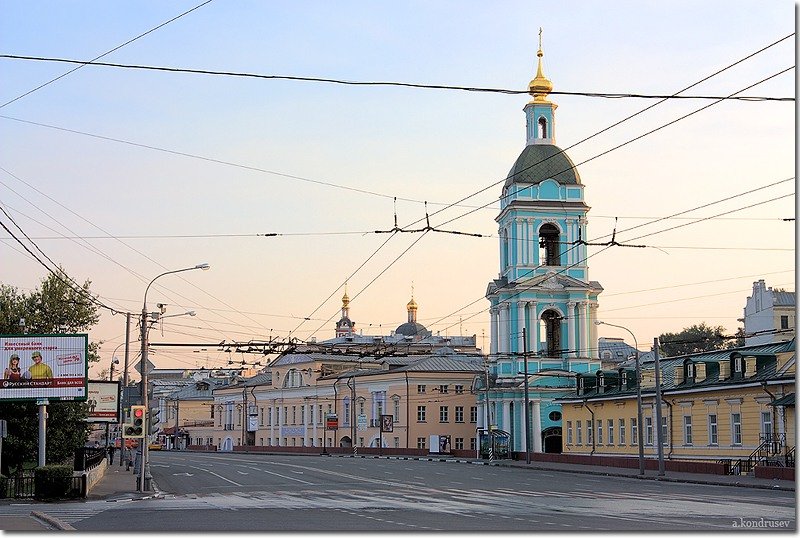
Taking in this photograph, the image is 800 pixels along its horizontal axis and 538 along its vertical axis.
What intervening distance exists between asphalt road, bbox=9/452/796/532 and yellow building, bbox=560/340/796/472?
23.0 ft

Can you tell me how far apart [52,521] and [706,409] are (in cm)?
4210

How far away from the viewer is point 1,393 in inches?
1673

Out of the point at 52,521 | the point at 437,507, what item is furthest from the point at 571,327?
the point at 52,521

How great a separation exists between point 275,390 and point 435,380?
32225 millimetres

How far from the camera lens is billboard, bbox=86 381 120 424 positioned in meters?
63.8

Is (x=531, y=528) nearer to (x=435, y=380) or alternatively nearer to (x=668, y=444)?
(x=668, y=444)

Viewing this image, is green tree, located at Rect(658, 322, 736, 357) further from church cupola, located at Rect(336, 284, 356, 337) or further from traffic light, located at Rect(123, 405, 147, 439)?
traffic light, located at Rect(123, 405, 147, 439)

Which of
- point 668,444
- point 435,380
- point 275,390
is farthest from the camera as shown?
point 275,390

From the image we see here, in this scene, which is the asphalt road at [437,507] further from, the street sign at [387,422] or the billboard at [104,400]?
the street sign at [387,422]

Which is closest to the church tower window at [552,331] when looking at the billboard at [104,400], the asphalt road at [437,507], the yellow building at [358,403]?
the yellow building at [358,403]

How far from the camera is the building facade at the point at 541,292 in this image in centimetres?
8969

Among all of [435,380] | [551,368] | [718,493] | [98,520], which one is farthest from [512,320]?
[98,520]

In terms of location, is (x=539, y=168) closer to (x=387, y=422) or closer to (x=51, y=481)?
(x=387, y=422)

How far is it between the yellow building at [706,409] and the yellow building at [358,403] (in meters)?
23.2
